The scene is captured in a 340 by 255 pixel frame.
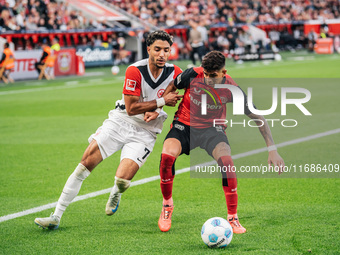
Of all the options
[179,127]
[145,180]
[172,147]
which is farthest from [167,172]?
[145,180]

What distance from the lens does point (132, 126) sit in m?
6.39

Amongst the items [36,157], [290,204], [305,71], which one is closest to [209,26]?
[305,71]

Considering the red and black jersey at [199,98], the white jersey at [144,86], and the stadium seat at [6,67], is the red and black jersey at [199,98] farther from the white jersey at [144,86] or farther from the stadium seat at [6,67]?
the stadium seat at [6,67]

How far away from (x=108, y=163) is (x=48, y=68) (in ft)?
50.9

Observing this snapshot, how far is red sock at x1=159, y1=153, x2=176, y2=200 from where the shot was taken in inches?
229

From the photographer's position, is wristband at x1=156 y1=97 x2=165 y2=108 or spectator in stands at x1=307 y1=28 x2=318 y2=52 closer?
wristband at x1=156 y1=97 x2=165 y2=108

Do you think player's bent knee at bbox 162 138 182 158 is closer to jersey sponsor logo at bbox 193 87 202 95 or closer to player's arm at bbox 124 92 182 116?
player's arm at bbox 124 92 182 116

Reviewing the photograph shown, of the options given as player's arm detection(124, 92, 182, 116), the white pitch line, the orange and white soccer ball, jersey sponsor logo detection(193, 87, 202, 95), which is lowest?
the white pitch line

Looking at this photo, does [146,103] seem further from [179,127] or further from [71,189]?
[71,189]

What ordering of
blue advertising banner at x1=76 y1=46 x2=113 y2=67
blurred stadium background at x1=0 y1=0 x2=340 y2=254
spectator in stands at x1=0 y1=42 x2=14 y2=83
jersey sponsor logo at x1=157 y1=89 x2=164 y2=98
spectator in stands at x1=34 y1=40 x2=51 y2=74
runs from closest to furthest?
blurred stadium background at x1=0 y1=0 x2=340 y2=254
jersey sponsor logo at x1=157 y1=89 x2=164 y2=98
spectator in stands at x1=0 y1=42 x2=14 y2=83
spectator in stands at x1=34 y1=40 x2=51 y2=74
blue advertising banner at x1=76 y1=46 x2=113 y2=67

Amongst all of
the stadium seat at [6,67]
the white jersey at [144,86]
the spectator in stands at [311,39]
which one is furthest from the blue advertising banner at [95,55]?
the white jersey at [144,86]

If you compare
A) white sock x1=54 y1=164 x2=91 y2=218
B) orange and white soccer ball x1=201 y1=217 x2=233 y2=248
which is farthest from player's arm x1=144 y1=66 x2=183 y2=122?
orange and white soccer ball x1=201 y1=217 x2=233 y2=248

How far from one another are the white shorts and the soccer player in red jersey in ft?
1.17

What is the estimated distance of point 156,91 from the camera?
6.35m
